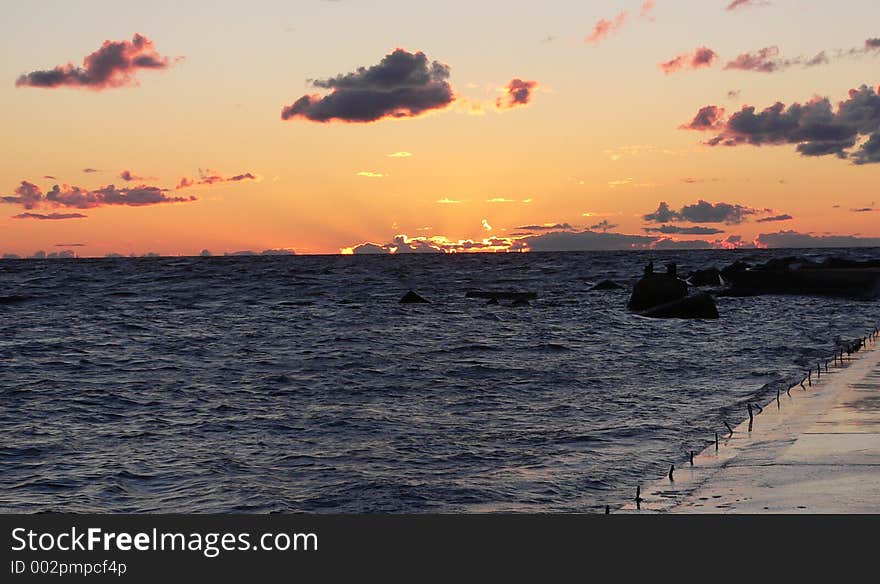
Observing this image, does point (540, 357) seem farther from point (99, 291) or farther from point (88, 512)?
point (99, 291)

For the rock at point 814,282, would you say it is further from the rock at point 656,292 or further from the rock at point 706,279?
the rock at point 656,292

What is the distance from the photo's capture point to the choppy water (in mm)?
18688

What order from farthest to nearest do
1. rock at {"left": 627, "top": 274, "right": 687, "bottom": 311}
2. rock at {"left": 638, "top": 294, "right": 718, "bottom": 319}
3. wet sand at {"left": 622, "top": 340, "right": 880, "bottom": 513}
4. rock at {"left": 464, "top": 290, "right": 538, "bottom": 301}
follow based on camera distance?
rock at {"left": 464, "top": 290, "right": 538, "bottom": 301} → rock at {"left": 627, "top": 274, "right": 687, "bottom": 311} → rock at {"left": 638, "top": 294, "right": 718, "bottom": 319} → wet sand at {"left": 622, "top": 340, "right": 880, "bottom": 513}

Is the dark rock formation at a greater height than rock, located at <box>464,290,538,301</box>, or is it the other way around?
the dark rock formation

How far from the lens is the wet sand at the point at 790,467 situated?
14.3 meters

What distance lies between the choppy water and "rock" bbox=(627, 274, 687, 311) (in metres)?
2.16

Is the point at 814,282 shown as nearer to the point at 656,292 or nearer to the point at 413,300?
the point at 656,292

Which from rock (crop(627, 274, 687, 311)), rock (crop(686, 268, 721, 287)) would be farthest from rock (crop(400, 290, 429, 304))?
rock (crop(686, 268, 721, 287))

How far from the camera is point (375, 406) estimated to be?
96.9 ft

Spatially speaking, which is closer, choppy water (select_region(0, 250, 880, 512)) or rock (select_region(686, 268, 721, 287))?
choppy water (select_region(0, 250, 880, 512))

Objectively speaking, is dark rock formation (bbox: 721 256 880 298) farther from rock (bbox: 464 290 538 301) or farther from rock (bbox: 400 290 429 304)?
rock (bbox: 400 290 429 304)

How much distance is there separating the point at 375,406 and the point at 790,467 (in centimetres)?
1502

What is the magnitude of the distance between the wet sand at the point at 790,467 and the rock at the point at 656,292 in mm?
43191

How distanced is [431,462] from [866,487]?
345 inches
